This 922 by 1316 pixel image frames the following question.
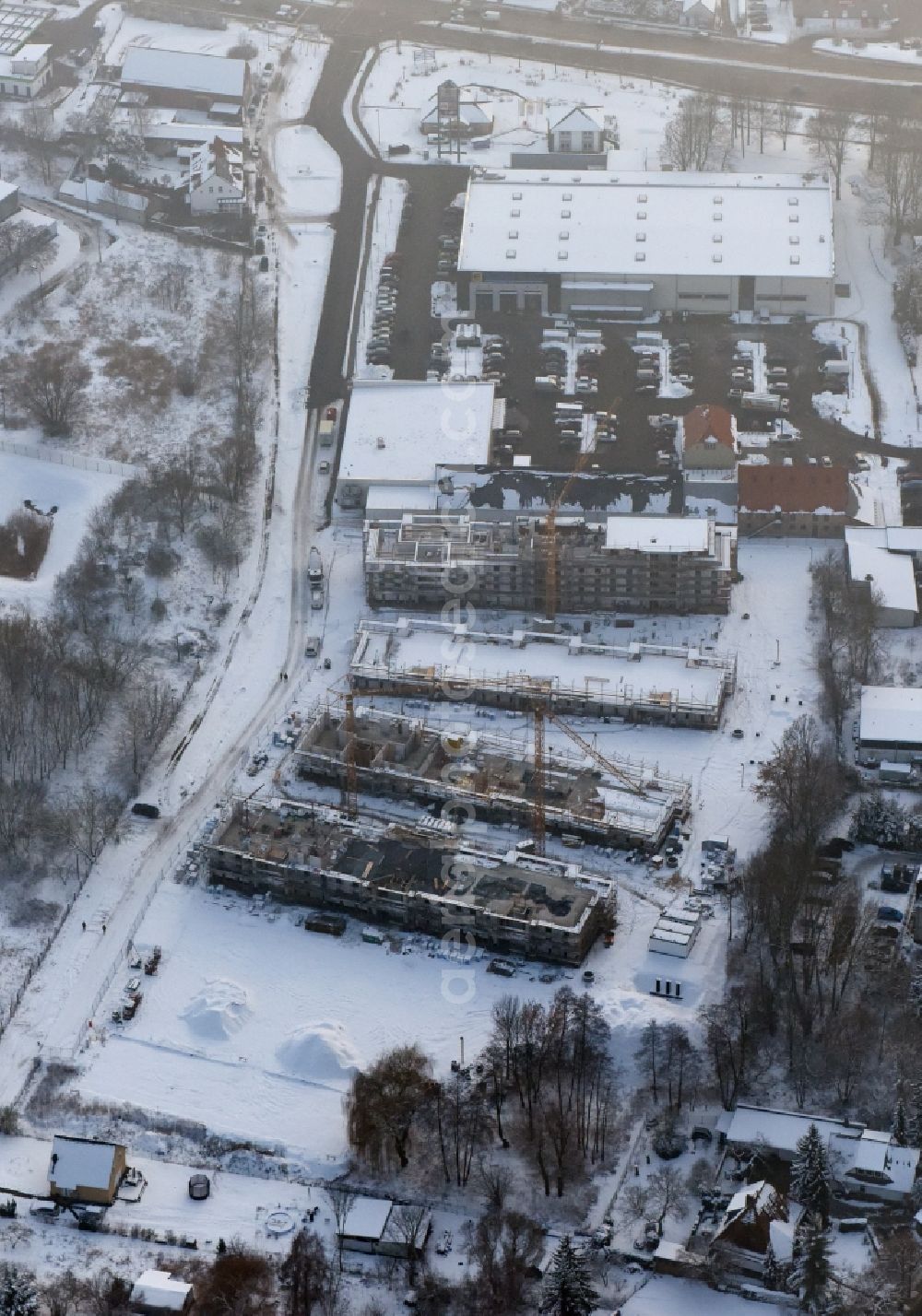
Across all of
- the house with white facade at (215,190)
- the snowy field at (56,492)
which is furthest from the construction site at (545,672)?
the house with white facade at (215,190)

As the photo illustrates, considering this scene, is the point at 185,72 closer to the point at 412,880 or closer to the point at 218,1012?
the point at 412,880

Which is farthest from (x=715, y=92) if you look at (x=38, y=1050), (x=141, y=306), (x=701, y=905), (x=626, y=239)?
(x=38, y=1050)

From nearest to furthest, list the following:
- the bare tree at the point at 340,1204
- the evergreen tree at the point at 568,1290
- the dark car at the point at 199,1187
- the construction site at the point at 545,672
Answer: the evergreen tree at the point at 568,1290, the bare tree at the point at 340,1204, the dark car at the point at 199,1187, the construction site at the point at 545,672

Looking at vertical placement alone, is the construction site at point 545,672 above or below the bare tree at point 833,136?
below

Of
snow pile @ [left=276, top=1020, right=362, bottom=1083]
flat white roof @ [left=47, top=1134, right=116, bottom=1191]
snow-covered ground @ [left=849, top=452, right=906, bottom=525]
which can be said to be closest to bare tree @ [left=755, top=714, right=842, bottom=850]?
snow-covered ground @ [left=849, top=452, right=906, bottom=525]

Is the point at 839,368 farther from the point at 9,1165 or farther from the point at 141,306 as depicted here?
the point at 9,1165

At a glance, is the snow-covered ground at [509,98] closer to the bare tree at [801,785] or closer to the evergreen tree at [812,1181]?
the bare tree at [801,785]

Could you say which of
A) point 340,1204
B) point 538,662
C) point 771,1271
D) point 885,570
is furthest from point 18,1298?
point 885,570
